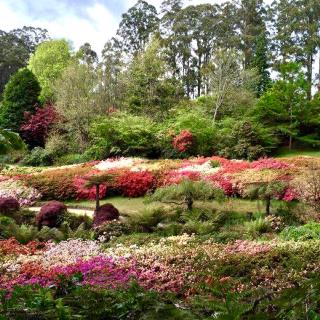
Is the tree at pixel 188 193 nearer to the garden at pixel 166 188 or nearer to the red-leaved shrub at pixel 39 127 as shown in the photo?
the garden at pixel 166 188

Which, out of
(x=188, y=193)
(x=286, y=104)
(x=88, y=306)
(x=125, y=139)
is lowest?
(x=188, y=193)

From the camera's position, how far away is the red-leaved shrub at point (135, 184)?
1591cm

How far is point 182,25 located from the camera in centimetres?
4388

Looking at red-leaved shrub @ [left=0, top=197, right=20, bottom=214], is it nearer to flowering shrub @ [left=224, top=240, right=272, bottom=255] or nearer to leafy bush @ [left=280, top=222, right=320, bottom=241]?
flowering shrub @ [left=224, top=240, right=272, bottom=255]

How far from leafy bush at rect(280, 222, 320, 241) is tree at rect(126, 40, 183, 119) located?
18.9 m

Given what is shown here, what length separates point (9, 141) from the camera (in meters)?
4.25

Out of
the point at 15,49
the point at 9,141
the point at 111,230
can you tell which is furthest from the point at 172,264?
the point at 15,49

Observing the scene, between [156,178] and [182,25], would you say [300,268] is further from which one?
[182,25]

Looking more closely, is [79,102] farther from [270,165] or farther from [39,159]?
[270,165]

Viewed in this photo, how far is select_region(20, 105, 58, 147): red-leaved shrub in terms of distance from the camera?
1175 inches

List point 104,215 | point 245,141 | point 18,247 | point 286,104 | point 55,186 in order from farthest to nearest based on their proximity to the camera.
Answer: point 286,104
point 245,141
point 55,186
point 104,215
point 18,247

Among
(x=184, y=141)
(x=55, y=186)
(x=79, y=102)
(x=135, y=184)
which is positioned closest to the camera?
(x=135, y=184)

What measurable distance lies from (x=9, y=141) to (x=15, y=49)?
57.6 m

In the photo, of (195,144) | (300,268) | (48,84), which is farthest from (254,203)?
(48,84)
